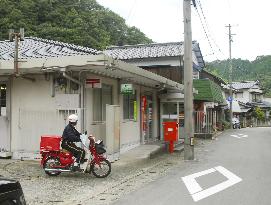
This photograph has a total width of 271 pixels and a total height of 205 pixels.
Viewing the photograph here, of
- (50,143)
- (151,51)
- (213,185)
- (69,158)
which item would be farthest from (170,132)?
(151,51)

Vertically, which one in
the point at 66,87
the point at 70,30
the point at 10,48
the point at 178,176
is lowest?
the point at 178,176

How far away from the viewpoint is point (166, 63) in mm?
27312

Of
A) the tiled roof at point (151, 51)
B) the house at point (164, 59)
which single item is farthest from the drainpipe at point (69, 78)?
the tiled roof at point (151, 51)

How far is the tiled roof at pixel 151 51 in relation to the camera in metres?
27.5

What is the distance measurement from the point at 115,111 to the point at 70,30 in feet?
70.2

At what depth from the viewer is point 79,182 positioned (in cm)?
964

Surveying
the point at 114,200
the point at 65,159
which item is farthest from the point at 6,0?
the point at 114,200

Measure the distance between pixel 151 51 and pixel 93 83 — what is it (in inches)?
689

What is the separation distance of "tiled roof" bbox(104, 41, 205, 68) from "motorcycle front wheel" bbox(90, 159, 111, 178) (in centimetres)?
1740

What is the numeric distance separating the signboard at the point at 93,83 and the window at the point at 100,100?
28.8 inches

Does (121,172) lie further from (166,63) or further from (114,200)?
(166,63)

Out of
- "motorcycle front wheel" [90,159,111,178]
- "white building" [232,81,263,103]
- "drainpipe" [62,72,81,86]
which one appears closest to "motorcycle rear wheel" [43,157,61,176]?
"motorcycle front wheel" [90,159,111,178]

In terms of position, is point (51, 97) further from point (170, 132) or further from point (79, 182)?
point (170, 132)

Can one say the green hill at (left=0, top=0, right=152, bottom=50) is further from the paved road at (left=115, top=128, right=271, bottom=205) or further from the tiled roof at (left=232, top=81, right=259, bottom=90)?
the tiled roof at (left=232, top=81, right=259, bottom=90)
